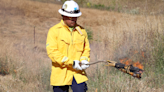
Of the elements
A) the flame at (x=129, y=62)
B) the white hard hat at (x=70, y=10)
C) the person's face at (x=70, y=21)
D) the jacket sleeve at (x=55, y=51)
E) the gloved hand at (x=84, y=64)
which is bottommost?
the flame at (x=129, y=62)

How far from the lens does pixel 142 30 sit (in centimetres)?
660

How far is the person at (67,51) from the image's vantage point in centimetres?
270

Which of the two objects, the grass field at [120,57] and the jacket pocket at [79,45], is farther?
the grass field at [120,57]

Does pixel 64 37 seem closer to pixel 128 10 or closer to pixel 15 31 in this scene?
pixel 128 10

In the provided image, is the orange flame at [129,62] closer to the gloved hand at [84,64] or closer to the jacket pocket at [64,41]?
the gloved hand at [84,64]

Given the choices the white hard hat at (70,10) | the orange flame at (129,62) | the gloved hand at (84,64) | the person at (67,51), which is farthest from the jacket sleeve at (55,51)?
the orange flame at (129,62)

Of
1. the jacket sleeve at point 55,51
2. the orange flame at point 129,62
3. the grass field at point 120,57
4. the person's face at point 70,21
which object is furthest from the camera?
the orange flame at point 129,62

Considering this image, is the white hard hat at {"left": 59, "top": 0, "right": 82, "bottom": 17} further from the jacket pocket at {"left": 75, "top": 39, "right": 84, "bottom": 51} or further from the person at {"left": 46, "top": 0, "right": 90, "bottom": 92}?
the jacket pocket at {"left": 75, "top": 39, "right": 84, "bottom": 51}

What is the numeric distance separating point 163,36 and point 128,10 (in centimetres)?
199

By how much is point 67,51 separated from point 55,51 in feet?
0.69

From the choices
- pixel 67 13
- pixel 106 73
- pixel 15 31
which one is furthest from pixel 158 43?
pixel 15 31

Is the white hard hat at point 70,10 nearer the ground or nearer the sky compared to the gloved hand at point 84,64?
nearer the sky

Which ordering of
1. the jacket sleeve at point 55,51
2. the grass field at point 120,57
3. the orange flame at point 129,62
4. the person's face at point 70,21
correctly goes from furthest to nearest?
the orange flame at point 129,62 → the grass field at point 120,57 → the person's face at point 70,21 → the jacket sleeve at point 55,51

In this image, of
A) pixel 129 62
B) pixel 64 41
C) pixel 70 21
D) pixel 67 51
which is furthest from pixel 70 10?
pixel 129 62
